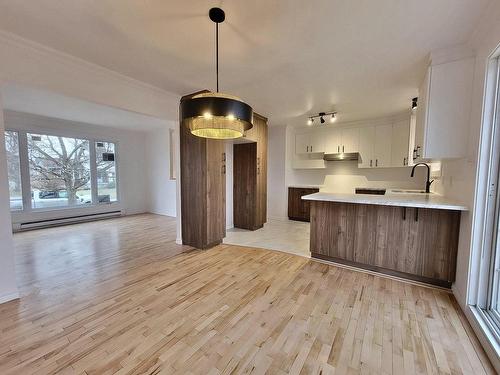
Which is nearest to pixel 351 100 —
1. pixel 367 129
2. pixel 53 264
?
pixel 367 129

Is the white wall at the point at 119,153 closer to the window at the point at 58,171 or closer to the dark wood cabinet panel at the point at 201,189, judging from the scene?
the window at the point at 58,171

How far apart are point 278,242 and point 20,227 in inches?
212

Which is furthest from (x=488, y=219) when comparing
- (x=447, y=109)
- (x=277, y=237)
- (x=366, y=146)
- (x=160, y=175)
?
(x=160, y=175)

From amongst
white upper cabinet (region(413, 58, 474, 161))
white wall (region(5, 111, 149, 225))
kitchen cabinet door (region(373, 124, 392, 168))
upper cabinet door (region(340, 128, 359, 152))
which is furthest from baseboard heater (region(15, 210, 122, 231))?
white upper cabinet (region(413, 58, 474, 161))

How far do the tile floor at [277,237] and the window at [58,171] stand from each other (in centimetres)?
412

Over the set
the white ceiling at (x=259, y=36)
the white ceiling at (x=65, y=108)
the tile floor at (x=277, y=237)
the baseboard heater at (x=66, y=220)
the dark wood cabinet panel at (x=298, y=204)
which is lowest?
the tile floor at (x=277, y=237)

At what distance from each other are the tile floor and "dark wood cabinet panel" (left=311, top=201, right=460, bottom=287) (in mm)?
560

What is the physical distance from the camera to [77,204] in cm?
572

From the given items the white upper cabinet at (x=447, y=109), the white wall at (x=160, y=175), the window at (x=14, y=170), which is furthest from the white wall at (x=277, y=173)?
the window at (x=14, y=170)

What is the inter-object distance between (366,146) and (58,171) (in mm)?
7268

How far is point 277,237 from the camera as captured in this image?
4.32 m

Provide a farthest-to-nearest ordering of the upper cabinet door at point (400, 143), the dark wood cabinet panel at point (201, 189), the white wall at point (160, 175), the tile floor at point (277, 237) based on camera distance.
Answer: the white wall at point (160, 175) → the upper cabinet door at point (400, 143) → the tile floor at point (277, 237) → the dark wood cabinet panel at point (201, 189)

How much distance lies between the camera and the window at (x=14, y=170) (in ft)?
15.3

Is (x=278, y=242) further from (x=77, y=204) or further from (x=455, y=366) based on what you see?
(x=77, y=204)
